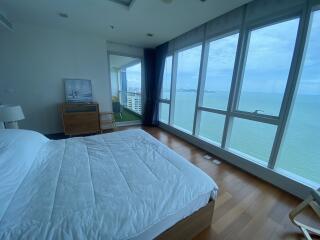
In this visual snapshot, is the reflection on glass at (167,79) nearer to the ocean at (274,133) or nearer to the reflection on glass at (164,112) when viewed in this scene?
the reflection on glass at (164,112)

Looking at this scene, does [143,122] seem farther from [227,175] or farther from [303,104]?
[303,104]

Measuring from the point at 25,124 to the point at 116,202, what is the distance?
3653 mm

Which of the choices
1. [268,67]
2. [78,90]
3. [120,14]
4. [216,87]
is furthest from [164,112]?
[268,67]

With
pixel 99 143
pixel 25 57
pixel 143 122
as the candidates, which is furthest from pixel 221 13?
pixel 25 57

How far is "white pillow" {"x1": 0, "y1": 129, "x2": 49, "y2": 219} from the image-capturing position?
0.90m

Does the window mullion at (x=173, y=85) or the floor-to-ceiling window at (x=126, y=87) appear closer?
the window mullion at (x=173, y=85)

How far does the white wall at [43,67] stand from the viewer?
294 cm

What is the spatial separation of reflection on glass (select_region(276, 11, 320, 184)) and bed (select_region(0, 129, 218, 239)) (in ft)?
5.03

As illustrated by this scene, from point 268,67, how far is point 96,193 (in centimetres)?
262

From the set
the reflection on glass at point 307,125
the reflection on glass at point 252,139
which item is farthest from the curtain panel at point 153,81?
the reflection on glass at point 307,125

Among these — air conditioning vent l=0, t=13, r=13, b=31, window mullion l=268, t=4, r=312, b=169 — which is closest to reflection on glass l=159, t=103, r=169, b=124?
window mullion l=268, t=4, r=312, b=169

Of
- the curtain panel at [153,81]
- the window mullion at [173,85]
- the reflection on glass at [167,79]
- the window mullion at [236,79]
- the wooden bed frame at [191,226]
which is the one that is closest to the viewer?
the wooden bed frame at [191,226]

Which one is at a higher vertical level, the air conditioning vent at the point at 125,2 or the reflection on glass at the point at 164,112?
the air conditioning vent at the point at 125,2

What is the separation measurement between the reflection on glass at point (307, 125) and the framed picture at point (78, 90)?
13.3 feet
